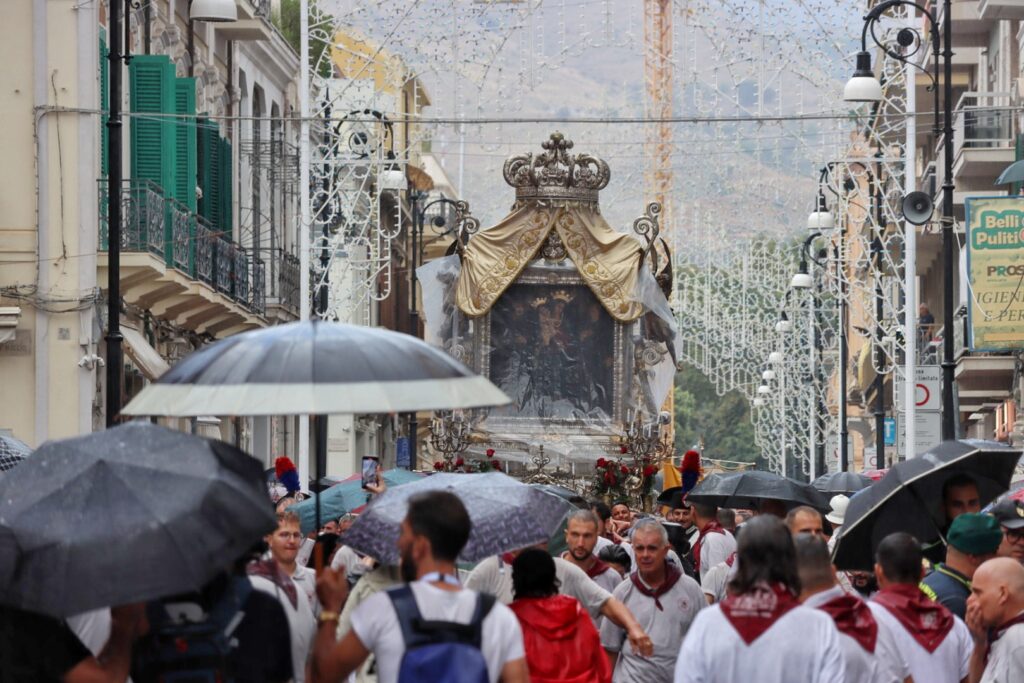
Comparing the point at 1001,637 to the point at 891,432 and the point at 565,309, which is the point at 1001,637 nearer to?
the point at 565,309

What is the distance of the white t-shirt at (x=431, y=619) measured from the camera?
8.34 meters

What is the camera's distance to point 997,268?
3147 cm

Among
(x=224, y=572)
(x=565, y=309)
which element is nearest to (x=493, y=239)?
(x=565, y=309)

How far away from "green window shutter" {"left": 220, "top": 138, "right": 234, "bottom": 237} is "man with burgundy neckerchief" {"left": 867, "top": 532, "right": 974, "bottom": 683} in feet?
91.6

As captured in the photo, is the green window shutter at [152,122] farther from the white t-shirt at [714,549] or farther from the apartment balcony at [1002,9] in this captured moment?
the white t-shirt at [714,549]

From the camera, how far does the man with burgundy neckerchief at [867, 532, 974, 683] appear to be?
974cm

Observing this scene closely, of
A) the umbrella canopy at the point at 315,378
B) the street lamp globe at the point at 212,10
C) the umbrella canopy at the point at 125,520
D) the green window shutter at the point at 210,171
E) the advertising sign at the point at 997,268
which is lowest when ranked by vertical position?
the umbrella canopy at the point at 125,520

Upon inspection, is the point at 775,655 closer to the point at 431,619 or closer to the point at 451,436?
the point at 431,619

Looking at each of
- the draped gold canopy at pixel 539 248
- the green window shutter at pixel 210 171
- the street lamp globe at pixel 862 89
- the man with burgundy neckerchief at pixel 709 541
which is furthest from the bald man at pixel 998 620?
A: the green window shutter at pixel 210 171

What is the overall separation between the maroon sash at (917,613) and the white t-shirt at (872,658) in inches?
5.5

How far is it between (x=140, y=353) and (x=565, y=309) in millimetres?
5097

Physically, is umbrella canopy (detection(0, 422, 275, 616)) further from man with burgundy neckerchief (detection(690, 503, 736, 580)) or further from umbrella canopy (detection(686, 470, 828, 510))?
umbrella canopy (detection(686, 470, 828, 510))

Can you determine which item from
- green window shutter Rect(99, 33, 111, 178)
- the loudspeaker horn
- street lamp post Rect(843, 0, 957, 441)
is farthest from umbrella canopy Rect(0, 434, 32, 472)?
the loudspeaker horn

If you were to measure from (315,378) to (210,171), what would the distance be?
92.4ft
